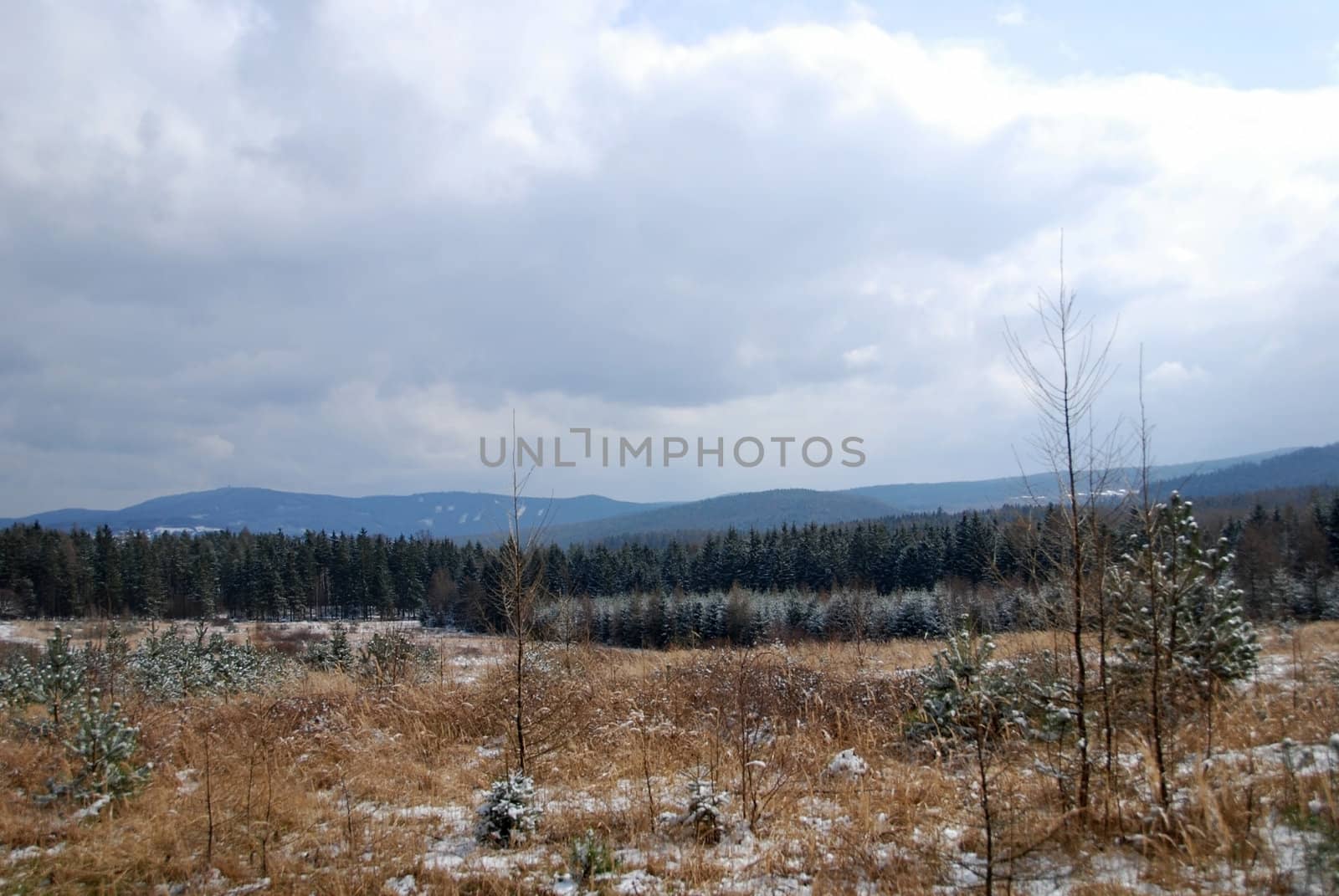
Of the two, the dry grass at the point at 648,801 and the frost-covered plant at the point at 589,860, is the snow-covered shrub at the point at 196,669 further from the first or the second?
the frost-covered plant at the point at 589,860

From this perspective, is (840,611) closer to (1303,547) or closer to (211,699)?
(1303,547)

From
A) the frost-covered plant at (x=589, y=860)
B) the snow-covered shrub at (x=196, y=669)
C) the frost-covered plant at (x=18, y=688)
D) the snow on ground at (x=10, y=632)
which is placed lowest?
the snow on ground at (x=10, y=632)

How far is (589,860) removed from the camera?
4.22m

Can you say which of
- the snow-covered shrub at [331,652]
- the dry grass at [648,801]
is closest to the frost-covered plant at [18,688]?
the dry grass at [648,801]

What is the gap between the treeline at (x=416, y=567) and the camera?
57.9 meters

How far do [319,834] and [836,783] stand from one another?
13.4ft

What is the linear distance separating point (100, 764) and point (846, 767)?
645cm

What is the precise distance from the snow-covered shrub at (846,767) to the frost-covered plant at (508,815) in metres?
2.57

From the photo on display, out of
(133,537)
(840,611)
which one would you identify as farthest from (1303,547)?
(133,537)

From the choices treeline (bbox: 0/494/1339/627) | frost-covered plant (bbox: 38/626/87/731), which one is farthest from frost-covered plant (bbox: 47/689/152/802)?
treeline (bbox: 0/494/1339/627)

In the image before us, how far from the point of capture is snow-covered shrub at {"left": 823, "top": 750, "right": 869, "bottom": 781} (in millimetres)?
5820

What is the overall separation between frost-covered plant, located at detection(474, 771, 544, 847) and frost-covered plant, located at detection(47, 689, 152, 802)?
132 inches

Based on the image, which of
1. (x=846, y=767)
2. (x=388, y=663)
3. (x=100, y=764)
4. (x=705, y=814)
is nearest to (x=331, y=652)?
(x=388, y=663)

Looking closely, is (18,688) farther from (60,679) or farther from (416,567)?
(416,567)
